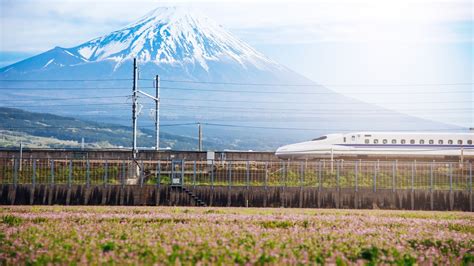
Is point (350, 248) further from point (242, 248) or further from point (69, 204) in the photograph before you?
point (69, 204)

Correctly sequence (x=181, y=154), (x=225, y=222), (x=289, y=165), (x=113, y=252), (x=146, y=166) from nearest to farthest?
1. (x=113, y=252)
2. (x=225, y=222)
3. (x=289, y=165)
4. (x=146, y=166)
5. (x=181, y=154)

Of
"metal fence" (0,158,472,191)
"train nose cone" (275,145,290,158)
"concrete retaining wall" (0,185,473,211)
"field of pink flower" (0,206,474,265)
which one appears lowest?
"field of pink flower" (0,206,474,265)

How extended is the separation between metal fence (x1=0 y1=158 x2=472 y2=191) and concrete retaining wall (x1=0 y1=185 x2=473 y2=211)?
0.48 m

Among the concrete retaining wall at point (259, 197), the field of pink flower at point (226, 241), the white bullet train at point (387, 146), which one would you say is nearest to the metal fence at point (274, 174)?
the concrete retaining wall at point (259, 197)

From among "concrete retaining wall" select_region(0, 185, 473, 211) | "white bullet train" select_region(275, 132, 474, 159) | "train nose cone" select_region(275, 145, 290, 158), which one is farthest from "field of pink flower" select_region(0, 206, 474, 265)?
"white bullet train" select_region(275, 132, 474, 159)

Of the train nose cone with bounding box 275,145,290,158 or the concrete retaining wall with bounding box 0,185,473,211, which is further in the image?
the train nose cone with bounding box 275,145,290,158

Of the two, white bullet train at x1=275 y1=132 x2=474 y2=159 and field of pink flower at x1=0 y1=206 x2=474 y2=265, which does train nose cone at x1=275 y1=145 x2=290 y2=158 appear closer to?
white bullet train at x1=275 y1=132 x2=474 y2=159

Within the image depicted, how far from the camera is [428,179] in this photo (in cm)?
3884

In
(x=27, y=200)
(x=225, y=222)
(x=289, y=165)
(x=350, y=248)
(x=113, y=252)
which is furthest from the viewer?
(x=289, y=165)

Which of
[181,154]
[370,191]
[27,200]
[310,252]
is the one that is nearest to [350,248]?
[310,252]

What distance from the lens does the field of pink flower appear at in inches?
588

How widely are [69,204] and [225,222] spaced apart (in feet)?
53.8

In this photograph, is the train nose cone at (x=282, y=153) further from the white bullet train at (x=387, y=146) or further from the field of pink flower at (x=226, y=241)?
the field of pink flower at (x=226, y=241)

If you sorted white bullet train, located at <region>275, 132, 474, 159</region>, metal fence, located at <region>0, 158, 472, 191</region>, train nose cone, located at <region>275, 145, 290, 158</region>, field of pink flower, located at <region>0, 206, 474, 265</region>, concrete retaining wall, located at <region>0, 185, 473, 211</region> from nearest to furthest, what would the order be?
field of pink flower, located at <region>0, 206, 474, 265</region>, concrete retaining wall, located at <region>0, 185, 473, 211</region>, metal fence, located at <region>0, 158, 472, 191</region>, train nose cone, located at <region>275, 145, 290, 158</region>, white bullet train, located at <region>275, 132, 474, 159</region>
